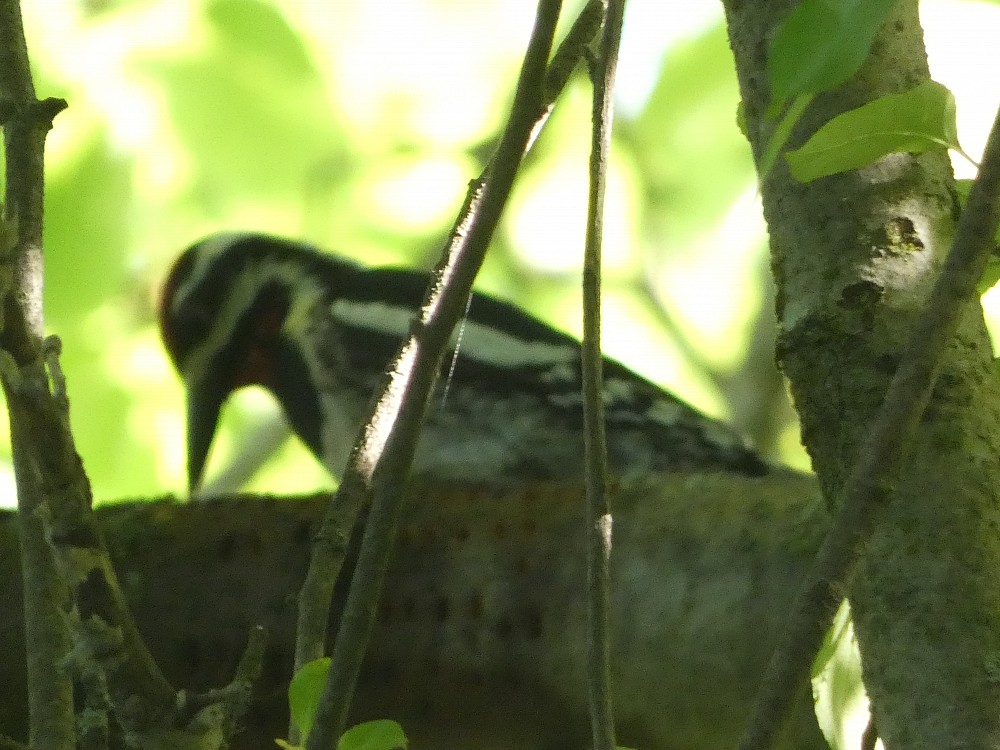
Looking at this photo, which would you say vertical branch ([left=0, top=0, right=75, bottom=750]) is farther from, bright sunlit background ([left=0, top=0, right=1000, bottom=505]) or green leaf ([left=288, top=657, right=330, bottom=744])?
bright sunlit background ([left=0, top=0, right=1000, bottom=505])

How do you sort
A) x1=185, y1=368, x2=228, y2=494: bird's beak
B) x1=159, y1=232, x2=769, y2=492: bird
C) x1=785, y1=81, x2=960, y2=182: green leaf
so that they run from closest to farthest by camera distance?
x1=785, y1=81, x2=960, y2=182: green leaf
x1=159, y1=232, x2=769, y2=492: bird
x1=185, y1=368, x2=228, y2=494: bird's beak

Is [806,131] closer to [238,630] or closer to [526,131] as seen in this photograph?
[526,131]

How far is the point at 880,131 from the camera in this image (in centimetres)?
66

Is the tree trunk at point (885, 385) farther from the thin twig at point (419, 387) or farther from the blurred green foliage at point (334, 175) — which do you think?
the blurred green foliage at point (334, 175)

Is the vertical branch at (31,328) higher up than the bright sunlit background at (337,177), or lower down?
lower down

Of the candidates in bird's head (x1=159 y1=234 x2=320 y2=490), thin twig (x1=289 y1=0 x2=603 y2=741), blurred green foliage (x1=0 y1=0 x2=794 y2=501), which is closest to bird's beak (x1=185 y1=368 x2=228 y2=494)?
bird's head (x1=159 y1=234 x2=320 y2=490)

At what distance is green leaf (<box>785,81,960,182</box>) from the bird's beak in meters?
2.25

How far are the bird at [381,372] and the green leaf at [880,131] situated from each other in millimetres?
1213

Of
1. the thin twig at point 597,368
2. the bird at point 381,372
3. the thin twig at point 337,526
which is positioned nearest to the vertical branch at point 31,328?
the thin twig at point 337,526

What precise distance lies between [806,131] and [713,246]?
2.69 metres

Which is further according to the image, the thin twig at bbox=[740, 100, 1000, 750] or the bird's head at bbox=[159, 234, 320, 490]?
the bird's head at bbox=[159, 234, 320, 490]

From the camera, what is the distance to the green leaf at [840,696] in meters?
0.82

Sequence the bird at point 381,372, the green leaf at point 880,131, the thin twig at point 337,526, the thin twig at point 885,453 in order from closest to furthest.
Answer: the thin twig at point 885,453 < the green leaf at point 880,131 < the thin twig at point 337,526 < the bird at point 381,372

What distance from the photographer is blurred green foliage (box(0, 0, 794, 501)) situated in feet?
8.59
